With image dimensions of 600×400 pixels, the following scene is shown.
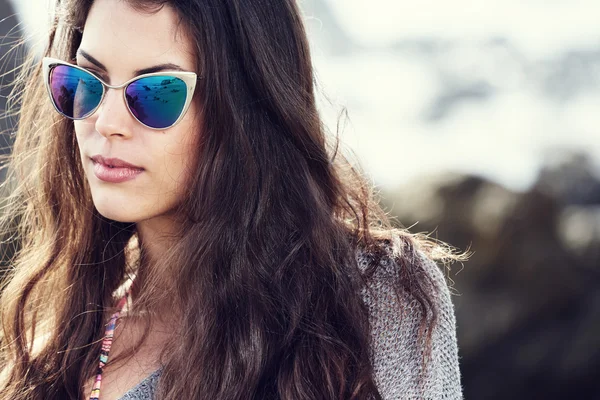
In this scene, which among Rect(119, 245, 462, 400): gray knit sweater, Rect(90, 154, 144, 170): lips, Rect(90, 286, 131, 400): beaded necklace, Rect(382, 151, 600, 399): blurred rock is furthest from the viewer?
Rect(382, 151, 600, 399): blurred rock

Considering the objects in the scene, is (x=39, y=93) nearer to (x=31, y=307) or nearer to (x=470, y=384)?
(x=31, y=307)

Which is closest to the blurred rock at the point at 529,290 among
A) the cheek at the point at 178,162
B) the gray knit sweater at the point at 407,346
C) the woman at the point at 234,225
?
the woman at the point at 234,225

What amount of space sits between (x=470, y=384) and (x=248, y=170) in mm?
2797

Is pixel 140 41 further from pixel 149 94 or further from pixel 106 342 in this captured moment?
pixel 106 342

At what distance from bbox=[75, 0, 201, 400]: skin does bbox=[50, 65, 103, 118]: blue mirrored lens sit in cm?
2

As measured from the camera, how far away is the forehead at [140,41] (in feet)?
5.44

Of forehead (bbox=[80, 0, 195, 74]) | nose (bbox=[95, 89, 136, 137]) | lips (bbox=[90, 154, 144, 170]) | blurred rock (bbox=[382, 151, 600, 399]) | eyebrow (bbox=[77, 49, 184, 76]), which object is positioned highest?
forehead (bbox=[80, 0, 195, 74])

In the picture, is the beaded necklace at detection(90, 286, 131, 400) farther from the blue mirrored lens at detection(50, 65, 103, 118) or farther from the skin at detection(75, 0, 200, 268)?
the blue mirrored lens at detection(50, 65, 103, 118)

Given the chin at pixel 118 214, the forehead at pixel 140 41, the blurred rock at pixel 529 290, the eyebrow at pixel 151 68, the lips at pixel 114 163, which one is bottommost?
the blurred rock at pixel 529 290

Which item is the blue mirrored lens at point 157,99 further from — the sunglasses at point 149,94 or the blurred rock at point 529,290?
the blurred rock at point 529,290

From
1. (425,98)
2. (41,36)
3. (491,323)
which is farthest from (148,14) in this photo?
(425,98)

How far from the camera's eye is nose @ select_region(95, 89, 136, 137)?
5.49ft

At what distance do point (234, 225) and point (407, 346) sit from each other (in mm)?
480

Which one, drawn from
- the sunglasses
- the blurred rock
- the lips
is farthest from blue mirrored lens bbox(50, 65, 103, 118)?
the blurred rock
